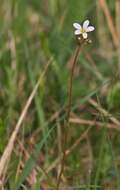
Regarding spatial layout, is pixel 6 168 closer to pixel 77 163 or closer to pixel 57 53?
pixel 77 163

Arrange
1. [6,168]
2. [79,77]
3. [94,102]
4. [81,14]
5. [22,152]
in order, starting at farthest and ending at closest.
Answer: [81,14], [79,77], [94,102], [22,152], [6,168]

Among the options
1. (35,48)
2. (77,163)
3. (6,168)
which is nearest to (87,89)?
(35,48)

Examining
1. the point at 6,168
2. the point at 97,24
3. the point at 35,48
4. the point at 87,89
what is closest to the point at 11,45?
the point at 35,48

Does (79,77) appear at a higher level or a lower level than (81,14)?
lower

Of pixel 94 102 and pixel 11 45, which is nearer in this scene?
pixel 94 102

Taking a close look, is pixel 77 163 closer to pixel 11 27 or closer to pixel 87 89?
pixel 87 89

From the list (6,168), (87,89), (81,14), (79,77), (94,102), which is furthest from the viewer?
(81,14)
